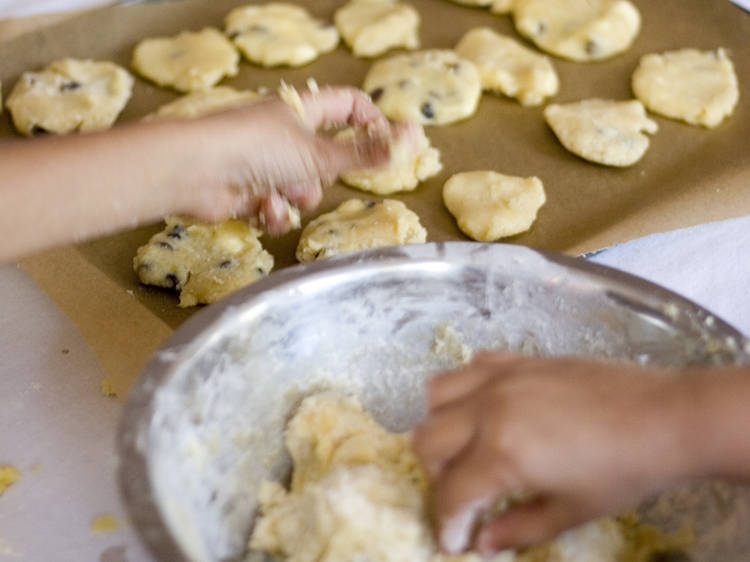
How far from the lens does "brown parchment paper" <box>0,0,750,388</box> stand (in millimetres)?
1263

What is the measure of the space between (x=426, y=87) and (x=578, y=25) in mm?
393

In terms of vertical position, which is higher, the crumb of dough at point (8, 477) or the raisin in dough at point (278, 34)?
the raisin in dough at point (278, 34)

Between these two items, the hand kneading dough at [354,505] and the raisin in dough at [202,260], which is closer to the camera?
the hand kneading dough at [354,505]

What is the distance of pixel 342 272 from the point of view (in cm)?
93

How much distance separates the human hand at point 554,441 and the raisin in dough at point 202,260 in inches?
23.6

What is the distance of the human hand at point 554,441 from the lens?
0.67 meters

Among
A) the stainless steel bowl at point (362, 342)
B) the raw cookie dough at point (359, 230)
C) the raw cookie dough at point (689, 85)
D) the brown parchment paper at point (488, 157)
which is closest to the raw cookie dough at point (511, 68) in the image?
the brown parchment paper at point (488, 157)

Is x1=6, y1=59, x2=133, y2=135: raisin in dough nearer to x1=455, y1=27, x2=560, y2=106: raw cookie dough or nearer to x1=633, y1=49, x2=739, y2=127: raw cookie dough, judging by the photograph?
x1=455, y1=27, x2=560, y2=106: raw cookie dough

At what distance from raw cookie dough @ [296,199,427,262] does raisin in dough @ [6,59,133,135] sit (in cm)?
48

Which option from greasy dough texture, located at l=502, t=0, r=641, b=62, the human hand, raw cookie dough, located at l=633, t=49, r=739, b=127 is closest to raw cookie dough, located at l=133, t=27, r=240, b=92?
greasy dough texture, located at l=502, t=0, r=641, b=62

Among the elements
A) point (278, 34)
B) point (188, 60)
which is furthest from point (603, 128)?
point (188, 60)

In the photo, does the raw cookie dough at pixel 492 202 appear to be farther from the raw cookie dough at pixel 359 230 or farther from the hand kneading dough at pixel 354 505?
the hand kneading dough at pixel 354 505

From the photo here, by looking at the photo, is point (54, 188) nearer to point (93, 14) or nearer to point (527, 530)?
point (527, 530)

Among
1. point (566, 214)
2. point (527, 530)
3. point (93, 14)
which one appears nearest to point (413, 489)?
point (527, 530)
